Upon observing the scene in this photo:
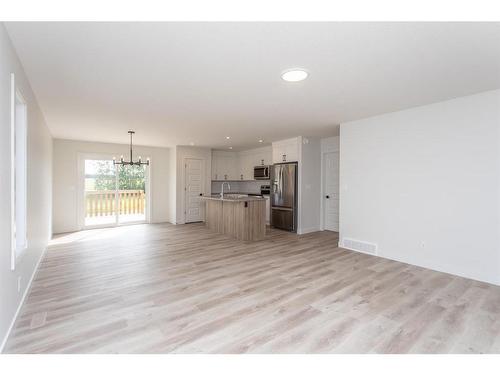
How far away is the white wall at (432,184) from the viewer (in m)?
3.18

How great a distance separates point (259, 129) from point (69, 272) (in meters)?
4.19

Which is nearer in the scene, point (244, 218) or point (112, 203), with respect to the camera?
point (244, 218)

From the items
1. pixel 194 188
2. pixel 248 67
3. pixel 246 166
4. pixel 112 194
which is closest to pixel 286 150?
pixel 246 166

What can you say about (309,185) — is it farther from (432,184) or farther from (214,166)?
(214,166)

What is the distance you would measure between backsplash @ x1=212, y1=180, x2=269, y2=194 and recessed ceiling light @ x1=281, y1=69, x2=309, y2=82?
18.4 ft

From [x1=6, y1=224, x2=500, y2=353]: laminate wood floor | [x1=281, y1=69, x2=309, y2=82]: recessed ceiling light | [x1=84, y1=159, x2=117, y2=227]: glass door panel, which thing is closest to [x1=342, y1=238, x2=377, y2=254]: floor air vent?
[x1=6, y1=224, x2=500, y2=353]: laminate wood floor

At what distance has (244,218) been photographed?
18.1 feet

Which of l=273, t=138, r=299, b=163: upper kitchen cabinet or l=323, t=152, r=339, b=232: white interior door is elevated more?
l=273, t=138, r=299, b=163: upper kitchen cabinet

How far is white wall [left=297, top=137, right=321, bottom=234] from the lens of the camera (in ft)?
20.2

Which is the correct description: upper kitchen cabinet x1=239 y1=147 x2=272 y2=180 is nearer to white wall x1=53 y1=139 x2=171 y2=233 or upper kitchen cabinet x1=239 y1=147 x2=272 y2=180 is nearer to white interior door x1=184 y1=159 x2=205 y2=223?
white interior door x1=184 y1=159 x2=205 y2=223

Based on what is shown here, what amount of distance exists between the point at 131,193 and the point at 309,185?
544 centimetres

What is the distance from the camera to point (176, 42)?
6.58ft

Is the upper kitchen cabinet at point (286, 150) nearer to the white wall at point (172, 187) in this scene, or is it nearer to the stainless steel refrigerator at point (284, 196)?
the stainless steel refrigerator at point (284, 196)
